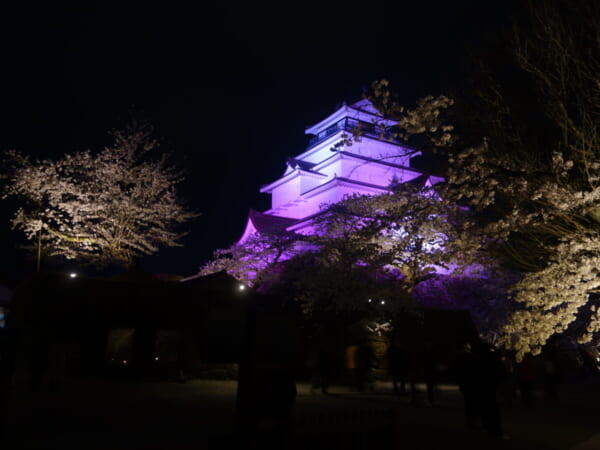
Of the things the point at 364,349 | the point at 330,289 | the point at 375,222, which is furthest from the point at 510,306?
the point at 364,349

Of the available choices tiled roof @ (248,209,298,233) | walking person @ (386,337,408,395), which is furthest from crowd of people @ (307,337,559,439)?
tiled roof @ (248,209,298,233)

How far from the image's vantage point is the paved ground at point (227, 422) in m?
5.43

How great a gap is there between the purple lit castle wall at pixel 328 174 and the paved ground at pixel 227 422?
72.6ft

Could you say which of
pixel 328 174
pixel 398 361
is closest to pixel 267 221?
pixel 328 174

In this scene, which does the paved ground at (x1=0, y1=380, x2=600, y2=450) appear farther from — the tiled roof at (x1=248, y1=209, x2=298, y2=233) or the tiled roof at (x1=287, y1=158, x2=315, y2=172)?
the tiled roof at (x1=287, y1=158, x2=315, y2=172)

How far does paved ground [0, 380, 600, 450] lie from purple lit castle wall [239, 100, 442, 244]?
872 inches

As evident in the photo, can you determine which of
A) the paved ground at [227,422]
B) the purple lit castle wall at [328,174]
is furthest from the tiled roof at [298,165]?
the paved ground at [227,422]

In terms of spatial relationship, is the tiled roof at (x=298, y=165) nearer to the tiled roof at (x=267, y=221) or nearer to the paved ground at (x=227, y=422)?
the tiled roof at (x=267, y=221)

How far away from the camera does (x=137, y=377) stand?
1655 cm

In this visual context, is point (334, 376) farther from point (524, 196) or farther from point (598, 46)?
point (598, 46)

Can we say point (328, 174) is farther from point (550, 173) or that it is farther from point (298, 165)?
point (550, 173)

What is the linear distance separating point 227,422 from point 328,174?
111ft

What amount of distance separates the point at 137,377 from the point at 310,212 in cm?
2401

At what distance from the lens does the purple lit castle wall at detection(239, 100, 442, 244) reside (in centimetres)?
3625
